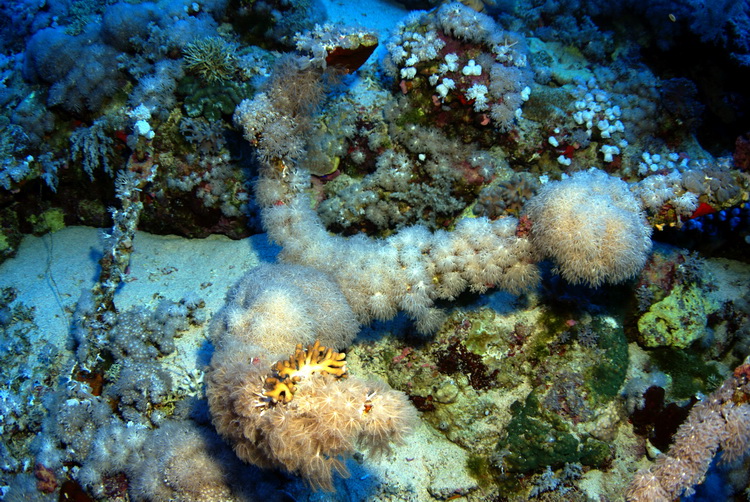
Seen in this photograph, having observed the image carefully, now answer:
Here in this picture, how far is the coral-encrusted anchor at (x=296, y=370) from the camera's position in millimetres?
2475

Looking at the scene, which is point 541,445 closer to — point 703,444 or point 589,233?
point 703,444

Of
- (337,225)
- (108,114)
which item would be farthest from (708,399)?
(108,114)

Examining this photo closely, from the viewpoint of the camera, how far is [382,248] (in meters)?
4.25

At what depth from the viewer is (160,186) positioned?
20.5 ft

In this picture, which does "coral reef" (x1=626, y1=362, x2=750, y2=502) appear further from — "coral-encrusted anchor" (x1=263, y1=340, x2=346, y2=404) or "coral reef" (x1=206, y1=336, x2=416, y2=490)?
"coral-encrusted anchor" (x1=263, y1=340, x2=346, y2=404)

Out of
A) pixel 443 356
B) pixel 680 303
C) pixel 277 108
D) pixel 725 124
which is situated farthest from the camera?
pixel 725 124

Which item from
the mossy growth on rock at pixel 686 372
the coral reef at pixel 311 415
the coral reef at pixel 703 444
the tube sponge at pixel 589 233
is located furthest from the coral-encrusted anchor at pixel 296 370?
the mossy growth on rock at pixel 686 372

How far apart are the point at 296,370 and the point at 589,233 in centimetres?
251

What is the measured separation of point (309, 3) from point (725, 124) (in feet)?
25.2

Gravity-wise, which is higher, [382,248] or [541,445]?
[382,248]

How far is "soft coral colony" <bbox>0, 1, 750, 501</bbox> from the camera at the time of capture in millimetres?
3232

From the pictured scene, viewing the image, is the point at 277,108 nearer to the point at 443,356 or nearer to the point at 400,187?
the point at 400,187

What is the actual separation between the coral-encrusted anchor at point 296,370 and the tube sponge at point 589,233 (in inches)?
81.5

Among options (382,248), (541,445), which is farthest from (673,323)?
(382,248)
